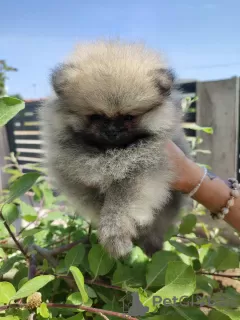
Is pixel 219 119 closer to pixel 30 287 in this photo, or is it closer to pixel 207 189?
pixel 207 189

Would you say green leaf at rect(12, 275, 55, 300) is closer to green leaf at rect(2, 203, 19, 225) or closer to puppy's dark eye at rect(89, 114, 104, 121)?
green leaf at rect(2, 203, 19, 225)

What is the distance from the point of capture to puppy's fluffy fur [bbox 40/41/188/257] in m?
1.20

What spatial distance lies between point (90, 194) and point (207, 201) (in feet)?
1.79

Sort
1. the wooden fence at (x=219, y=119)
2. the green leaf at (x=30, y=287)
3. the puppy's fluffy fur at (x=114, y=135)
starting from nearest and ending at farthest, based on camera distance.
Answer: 1. the green leaf at (x=30, y=287)
2. the puppy's fluffy fur at (x=114, y=135)
3. the wooden fence at (x=219, y=119)

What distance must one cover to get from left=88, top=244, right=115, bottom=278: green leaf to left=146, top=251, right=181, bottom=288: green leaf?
122 millimetres

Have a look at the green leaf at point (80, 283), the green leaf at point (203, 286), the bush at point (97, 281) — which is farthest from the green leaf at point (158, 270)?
the green leaf at point (80, 283)

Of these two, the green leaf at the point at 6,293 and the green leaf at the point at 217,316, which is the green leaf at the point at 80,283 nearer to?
the green leaf at the point at 6,293

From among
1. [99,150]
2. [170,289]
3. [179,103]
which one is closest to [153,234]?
[99,150]

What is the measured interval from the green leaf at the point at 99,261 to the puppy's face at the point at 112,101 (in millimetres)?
430

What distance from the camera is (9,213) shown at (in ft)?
3.13

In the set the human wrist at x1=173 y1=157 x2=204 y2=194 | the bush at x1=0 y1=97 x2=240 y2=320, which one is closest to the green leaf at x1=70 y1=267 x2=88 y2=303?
the bush at x1=0 y1=97 x2=240 y2=320

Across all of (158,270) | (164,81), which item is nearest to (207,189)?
(164,81)

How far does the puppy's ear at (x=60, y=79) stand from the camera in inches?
51.3

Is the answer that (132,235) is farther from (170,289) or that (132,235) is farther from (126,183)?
(170,289)
